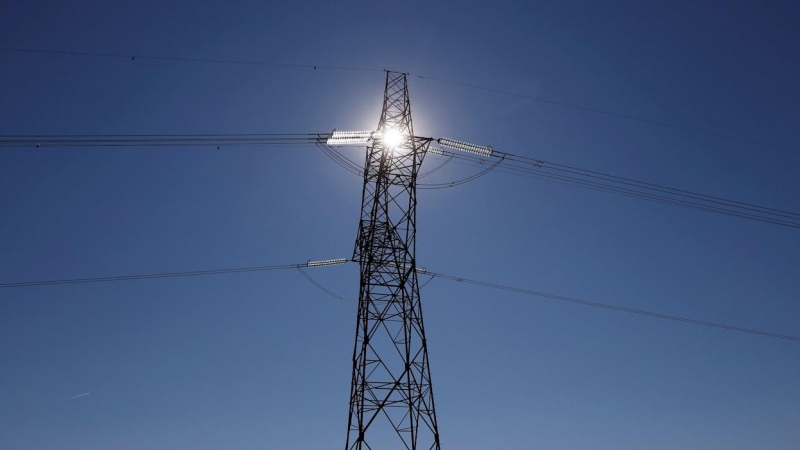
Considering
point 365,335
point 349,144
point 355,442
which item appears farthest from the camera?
point 349,144

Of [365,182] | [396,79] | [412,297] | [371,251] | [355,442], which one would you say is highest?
[396,79]

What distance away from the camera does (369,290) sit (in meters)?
33.2

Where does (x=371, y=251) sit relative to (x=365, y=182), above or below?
below

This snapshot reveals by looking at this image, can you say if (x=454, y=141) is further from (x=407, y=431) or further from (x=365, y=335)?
(x=407, y=431)

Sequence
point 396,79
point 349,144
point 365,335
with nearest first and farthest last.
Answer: point 365,335 < point 349,144 < point 396,79

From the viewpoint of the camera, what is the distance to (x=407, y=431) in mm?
30906

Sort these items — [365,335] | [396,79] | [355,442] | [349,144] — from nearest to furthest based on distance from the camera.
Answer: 1. [355,442]
2. [365,335]
3. [349,144]
4. [396,79]

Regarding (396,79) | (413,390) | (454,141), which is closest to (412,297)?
(413,390)

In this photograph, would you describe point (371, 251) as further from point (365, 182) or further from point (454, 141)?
point (454, 141)

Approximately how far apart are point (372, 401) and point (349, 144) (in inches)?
585

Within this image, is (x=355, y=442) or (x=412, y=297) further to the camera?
(x=412, y=297)

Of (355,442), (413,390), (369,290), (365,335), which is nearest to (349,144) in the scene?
(369,290)

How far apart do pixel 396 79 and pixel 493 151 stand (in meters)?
8.22

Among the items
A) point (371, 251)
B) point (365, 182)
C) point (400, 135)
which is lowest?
point (371, 251)
